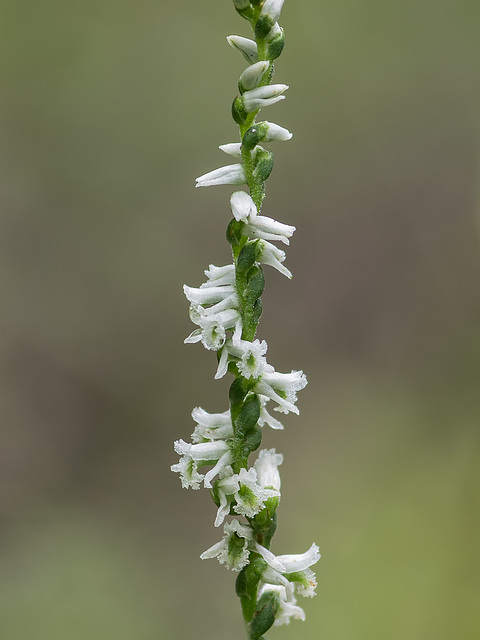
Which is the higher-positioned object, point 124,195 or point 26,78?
point 26,78

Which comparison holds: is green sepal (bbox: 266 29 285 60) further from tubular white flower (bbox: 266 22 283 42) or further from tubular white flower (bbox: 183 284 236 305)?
tubular white flower (bbox: 183 284 236 305)

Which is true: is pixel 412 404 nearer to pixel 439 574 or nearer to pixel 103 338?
pixel 439 574

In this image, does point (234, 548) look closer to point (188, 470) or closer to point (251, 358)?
point (188, 470)

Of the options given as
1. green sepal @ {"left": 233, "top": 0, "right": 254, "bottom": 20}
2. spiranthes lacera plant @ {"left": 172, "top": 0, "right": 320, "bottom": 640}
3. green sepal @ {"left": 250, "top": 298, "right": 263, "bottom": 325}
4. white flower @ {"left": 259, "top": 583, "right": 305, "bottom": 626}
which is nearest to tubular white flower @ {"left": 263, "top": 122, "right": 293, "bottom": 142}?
spiranthes lacera plant @ {"left": 172, "top": 0, "right": 320, "bottom": 640}

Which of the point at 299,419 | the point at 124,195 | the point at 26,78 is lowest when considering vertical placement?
the point at 299,419

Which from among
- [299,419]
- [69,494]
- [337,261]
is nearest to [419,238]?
[337,261]

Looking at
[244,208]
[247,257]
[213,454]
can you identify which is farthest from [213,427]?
[244,208]

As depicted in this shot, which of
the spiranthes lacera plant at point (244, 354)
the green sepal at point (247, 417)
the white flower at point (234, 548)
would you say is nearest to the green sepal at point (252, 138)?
the spiranthes lacera plant at point (244, 354)
